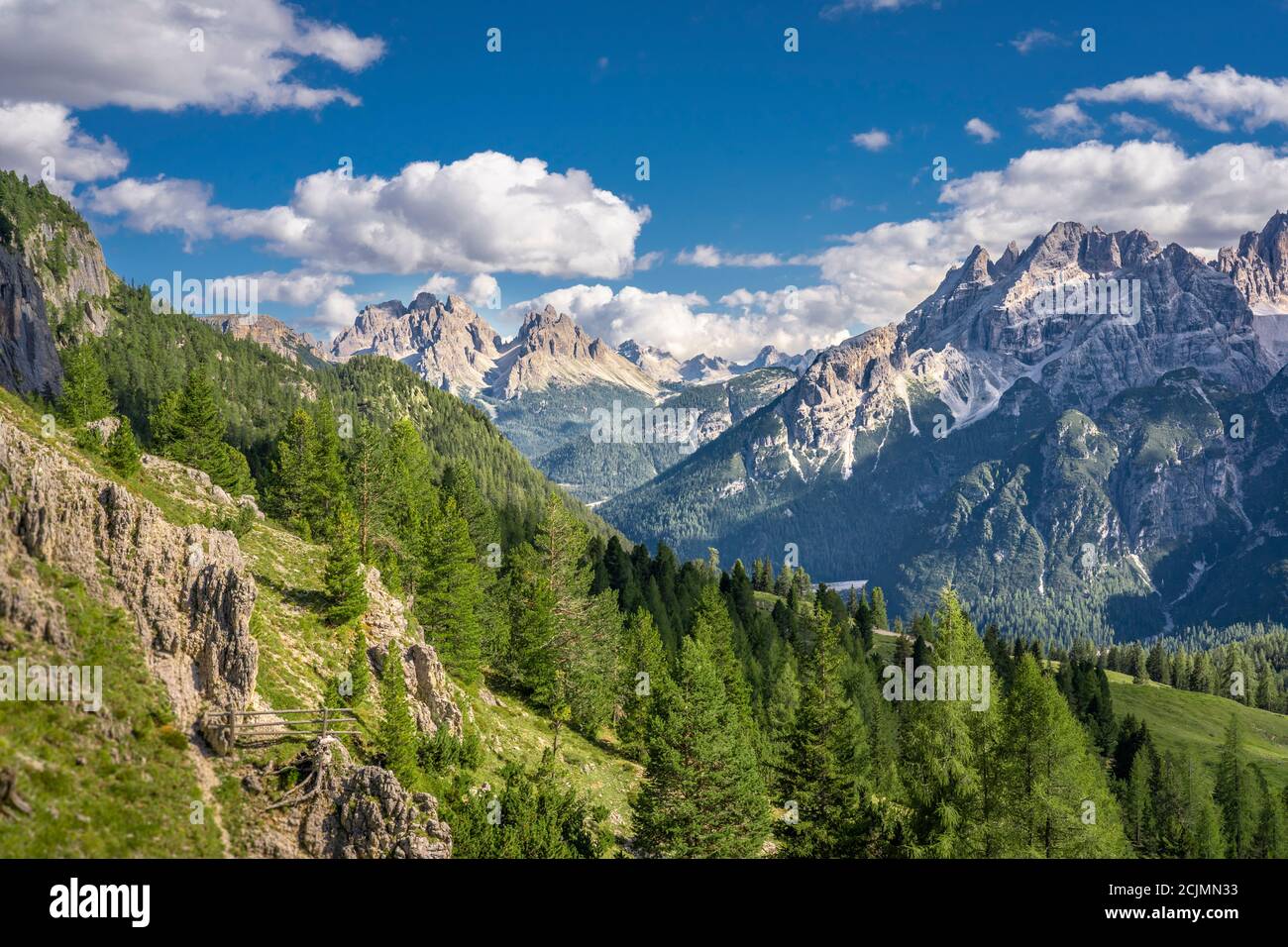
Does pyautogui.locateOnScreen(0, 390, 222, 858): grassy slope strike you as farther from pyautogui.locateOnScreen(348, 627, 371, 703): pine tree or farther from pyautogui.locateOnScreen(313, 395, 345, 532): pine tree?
pyautogui.locateOnScreen(313, 395, 345, 532): pine tree

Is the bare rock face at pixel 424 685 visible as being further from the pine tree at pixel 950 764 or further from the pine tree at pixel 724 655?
the pine tree at pixel 724 655

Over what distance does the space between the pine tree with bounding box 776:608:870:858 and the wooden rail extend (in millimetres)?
25250

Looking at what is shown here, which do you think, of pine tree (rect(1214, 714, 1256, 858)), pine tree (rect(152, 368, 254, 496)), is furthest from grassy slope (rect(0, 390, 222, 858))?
pine tree (rect(1214, 714, 1256, 858))

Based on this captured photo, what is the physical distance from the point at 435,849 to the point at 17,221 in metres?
201

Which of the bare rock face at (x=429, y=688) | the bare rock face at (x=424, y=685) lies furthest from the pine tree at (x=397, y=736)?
the bare rock face at (x=429, y=688)

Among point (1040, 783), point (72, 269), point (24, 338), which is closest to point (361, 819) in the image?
point (1040, 783)

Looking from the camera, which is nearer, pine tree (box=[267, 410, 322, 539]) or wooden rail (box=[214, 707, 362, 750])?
wooden rail (box=[214, 707, 362, 750])

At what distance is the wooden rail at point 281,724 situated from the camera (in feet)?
99.8

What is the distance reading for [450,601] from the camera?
202ft

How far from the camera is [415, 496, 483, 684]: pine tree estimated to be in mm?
60062

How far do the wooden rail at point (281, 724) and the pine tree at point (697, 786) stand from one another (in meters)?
16.2

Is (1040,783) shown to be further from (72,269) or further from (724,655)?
(72,269)

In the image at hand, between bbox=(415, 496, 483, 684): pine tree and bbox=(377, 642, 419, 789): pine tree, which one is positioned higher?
bbox=(415, 496, 483, 684): pine tree
